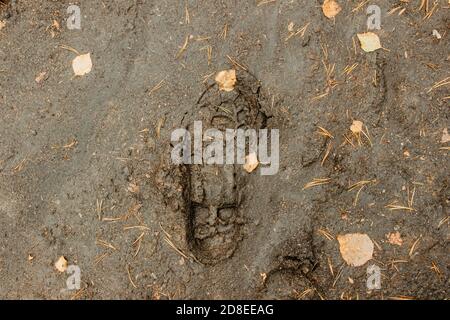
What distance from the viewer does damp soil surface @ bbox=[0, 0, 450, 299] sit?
217cm

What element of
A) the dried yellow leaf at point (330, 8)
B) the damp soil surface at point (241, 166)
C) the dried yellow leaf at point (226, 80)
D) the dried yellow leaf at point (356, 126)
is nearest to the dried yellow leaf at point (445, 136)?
the damp soil surface at point (241, 166)

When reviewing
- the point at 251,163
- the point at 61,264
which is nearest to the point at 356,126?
the point at 251,163

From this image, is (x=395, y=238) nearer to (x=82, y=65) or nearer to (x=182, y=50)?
(x=182, y=50)

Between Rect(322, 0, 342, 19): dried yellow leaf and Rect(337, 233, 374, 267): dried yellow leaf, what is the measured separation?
3.71 ft

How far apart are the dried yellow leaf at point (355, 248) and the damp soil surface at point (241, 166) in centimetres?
3

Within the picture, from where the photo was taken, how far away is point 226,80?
2.24 meters

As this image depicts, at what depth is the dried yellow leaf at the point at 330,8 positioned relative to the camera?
225 cm

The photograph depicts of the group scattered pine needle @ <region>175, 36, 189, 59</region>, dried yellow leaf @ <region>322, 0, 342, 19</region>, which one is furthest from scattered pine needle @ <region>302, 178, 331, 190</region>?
scattered pine needle @ <region>175, 36, 189, 59</region>

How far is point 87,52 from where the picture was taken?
7.70 feet

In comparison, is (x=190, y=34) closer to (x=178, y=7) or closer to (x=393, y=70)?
(x=178, y=7)

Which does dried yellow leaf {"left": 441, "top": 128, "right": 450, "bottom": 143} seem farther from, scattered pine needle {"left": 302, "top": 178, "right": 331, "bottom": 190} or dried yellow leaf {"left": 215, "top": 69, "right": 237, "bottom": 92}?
dried yellow leaf {"left": 215, "top": 69, "right": 237, "bottom": 92}

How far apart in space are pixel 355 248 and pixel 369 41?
1054 mm

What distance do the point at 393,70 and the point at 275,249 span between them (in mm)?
1089

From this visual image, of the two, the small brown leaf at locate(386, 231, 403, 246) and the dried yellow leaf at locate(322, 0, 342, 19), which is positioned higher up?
the dried yellow leaf at locate(322, 0, 342, 19)
